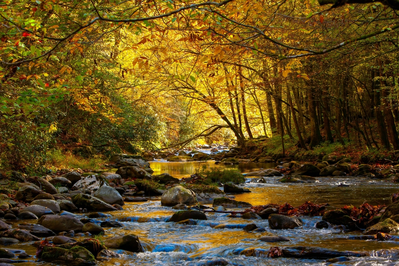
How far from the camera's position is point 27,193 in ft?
26.9

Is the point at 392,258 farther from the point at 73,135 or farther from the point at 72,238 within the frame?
the point at 73,135

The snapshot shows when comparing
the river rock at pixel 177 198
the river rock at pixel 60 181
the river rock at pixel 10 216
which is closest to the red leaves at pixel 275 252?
the river rock at pixel 177 198

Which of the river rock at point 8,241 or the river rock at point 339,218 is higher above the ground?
the river rock at point 8,241

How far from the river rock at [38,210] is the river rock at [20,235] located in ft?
4.91

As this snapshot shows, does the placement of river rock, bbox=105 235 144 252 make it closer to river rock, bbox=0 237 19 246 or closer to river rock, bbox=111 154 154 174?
river rock, bbox=0 237 19 246

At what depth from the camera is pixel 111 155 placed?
679 inches

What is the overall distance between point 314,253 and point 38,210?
16.7 feet

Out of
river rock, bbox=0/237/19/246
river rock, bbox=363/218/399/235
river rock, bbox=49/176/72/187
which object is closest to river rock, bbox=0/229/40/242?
river rock, bbox=0/237/19/246

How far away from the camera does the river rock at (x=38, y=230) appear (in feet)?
18.6

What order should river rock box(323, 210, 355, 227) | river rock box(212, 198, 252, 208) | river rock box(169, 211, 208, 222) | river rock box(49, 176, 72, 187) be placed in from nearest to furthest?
river rock box(323, 210, 355, 227)
river rock box(169, 211, 208, 222)
river rock box(212, 198, 252, 208)
river rock box(49, 176, 72, 187)

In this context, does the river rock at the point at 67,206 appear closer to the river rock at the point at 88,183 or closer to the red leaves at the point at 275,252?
the river rock at the point at 88,183

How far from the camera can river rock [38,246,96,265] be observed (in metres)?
4.38

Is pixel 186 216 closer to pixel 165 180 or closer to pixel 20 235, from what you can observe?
pixel 20 235

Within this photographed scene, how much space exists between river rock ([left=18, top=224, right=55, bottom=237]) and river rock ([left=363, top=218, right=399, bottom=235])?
192 inches
